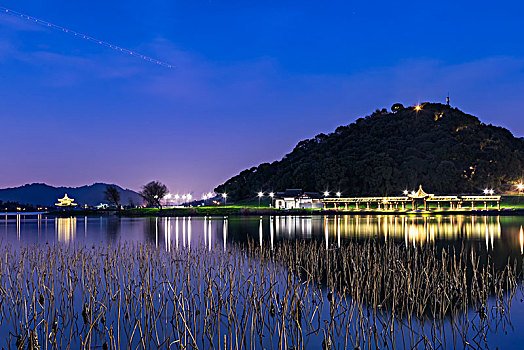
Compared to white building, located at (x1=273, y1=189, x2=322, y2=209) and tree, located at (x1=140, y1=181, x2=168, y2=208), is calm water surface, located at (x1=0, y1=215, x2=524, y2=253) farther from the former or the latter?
tree, located at (x1=140, y1=181, x2=168, y2=208)

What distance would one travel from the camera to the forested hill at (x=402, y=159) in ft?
390

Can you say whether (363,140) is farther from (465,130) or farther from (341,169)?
(341,169)

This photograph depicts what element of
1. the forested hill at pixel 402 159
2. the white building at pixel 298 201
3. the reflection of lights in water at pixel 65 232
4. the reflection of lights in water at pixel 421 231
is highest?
the forested hill at pixel 402 159

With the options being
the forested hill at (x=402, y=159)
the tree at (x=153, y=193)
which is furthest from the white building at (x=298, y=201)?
the tree at (x=153, y=193)

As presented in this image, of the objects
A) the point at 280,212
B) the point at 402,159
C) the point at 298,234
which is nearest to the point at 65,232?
the point at 298,234

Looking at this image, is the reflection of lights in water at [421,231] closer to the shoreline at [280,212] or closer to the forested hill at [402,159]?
the shoreline at [280,212]

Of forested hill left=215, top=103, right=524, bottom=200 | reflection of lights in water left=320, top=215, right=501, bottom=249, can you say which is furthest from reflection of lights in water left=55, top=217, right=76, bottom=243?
forested hill left=215, top=103, right=524, bottom=200

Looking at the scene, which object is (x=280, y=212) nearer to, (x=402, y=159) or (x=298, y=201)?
(x=298, y=201)

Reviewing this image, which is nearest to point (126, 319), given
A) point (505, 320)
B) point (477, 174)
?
point (505, 320)

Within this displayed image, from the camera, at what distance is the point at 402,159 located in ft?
434

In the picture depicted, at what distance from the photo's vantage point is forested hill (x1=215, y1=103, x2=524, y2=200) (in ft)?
390

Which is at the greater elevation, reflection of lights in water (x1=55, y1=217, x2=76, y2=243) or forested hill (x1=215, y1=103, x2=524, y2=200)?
forested hill (x1=215, y1=103, x2=524, y2=200)

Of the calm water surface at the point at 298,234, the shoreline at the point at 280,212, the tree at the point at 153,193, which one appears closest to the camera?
the calm water surface at the point at 298,234

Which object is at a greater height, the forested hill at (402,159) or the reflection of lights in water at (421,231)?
the forested hill at (402,159)
